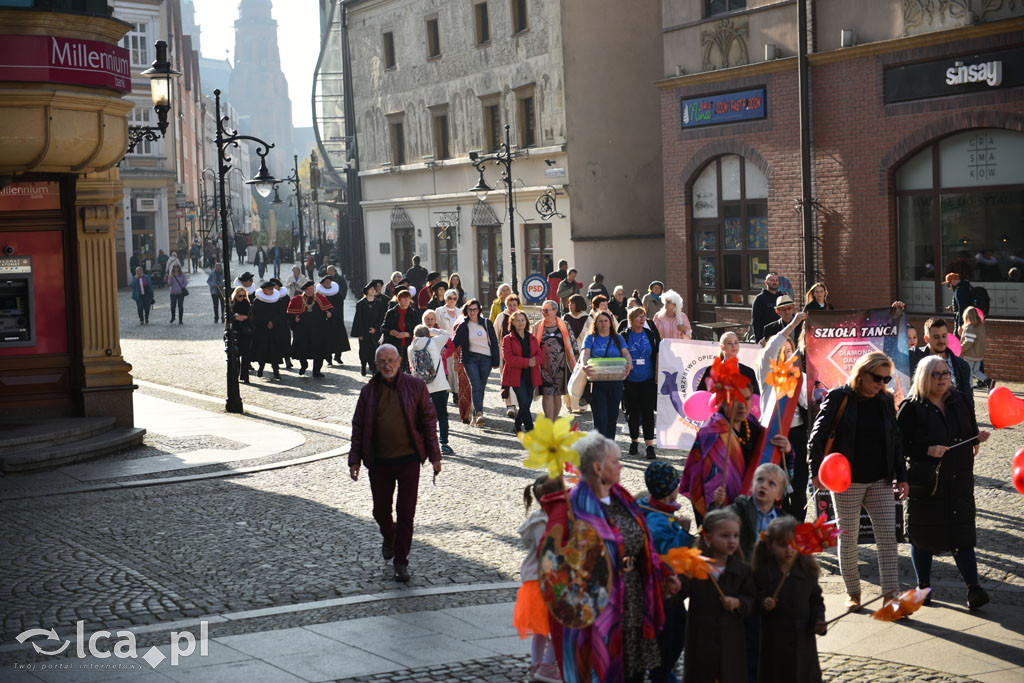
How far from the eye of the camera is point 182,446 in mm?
17453

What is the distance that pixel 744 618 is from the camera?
651cm

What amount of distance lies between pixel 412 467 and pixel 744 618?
450cm

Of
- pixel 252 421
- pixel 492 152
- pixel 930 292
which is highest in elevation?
pixel 492 152

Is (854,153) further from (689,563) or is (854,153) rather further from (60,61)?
(689,563)

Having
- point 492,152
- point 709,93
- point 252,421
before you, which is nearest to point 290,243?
point 492,152

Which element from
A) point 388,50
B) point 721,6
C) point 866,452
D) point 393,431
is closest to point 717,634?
point 866,452

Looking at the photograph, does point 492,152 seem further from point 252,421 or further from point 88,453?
point 88,453

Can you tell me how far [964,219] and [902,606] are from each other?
49.6 feet

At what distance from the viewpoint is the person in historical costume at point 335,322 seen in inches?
1043

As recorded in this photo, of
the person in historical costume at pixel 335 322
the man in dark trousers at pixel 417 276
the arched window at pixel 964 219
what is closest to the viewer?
the arched window at pixel 964 219

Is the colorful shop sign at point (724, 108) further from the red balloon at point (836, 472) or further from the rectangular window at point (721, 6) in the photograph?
the red balloon at point (836, 472)

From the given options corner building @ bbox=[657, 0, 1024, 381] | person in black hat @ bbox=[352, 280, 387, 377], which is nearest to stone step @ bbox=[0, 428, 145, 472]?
person in black hat @ bbox=[352, 280, 387, 377]

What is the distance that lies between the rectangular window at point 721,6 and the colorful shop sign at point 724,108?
5.51 feet

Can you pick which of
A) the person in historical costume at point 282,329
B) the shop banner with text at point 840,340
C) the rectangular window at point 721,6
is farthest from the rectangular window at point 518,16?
the shop banner with text at point 840,340
